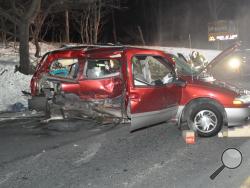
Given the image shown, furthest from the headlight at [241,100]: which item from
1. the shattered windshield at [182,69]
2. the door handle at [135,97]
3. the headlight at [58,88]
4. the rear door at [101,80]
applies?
the headlight at [58,88]

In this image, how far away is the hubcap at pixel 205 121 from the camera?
866 cm

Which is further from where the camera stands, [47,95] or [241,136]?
[47,95]

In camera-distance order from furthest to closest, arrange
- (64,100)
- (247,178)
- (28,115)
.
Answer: (28,115) → (64,100) → (247,178)

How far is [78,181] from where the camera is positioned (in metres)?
6.30

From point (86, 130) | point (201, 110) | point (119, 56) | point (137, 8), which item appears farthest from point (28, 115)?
point (137, 8)

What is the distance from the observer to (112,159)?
7.41 metres

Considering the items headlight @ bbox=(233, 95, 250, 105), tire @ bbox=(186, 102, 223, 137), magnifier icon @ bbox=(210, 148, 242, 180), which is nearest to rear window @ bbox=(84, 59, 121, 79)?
tire @ bbox=(186, 102, 223, 137)

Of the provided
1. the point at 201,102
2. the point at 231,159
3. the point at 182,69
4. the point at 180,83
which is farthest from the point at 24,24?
the point at 231,159

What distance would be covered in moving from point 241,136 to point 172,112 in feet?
4.42

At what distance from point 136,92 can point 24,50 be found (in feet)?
32.0

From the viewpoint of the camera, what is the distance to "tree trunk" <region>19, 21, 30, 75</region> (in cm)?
1695

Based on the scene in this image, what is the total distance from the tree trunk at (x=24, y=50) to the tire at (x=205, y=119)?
945 centimetres

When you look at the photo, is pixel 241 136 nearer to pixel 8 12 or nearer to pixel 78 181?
pixel 78 181

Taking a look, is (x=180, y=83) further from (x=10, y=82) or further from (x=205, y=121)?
(x=10, y=82)
